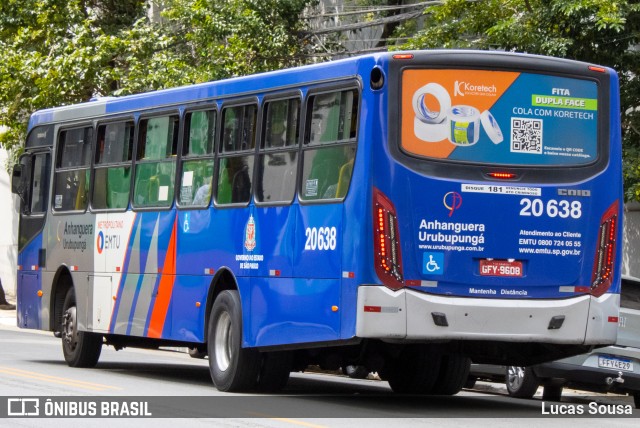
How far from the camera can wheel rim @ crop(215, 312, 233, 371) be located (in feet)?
46.7

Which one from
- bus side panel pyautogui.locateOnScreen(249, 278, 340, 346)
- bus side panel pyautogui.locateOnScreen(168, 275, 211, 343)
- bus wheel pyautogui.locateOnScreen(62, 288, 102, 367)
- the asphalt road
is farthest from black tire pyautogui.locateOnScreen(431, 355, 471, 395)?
bus wheel pyautogui.locateOnScreen(62, 288, 102, 367)

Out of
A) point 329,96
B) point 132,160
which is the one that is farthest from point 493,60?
point 132,160

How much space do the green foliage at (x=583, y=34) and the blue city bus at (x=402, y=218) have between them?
488 centimetres

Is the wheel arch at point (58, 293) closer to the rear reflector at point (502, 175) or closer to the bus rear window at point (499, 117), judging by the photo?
the bus rear window at point (499, 117)

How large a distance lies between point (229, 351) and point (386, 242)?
2.86 m

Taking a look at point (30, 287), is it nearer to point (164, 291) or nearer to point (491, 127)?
point (164, 291)

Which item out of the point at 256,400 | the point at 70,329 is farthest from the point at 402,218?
the point at 70,329

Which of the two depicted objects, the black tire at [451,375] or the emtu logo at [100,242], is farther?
the emtu logo at [100,242]

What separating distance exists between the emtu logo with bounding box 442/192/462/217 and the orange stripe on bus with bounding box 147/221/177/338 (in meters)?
4.22

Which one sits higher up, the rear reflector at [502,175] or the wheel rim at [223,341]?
the rear reflector at [502,175]

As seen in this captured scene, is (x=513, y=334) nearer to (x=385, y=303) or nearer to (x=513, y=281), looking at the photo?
(x=513, y=281)

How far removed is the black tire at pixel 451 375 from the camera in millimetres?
14695

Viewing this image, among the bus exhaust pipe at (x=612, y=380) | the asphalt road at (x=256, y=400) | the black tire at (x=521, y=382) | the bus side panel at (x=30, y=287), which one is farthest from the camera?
the bus side panel at (x=30, y=287)

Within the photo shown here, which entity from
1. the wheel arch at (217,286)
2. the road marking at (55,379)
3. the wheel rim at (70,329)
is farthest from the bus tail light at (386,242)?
the wheel rim at (70,329)
